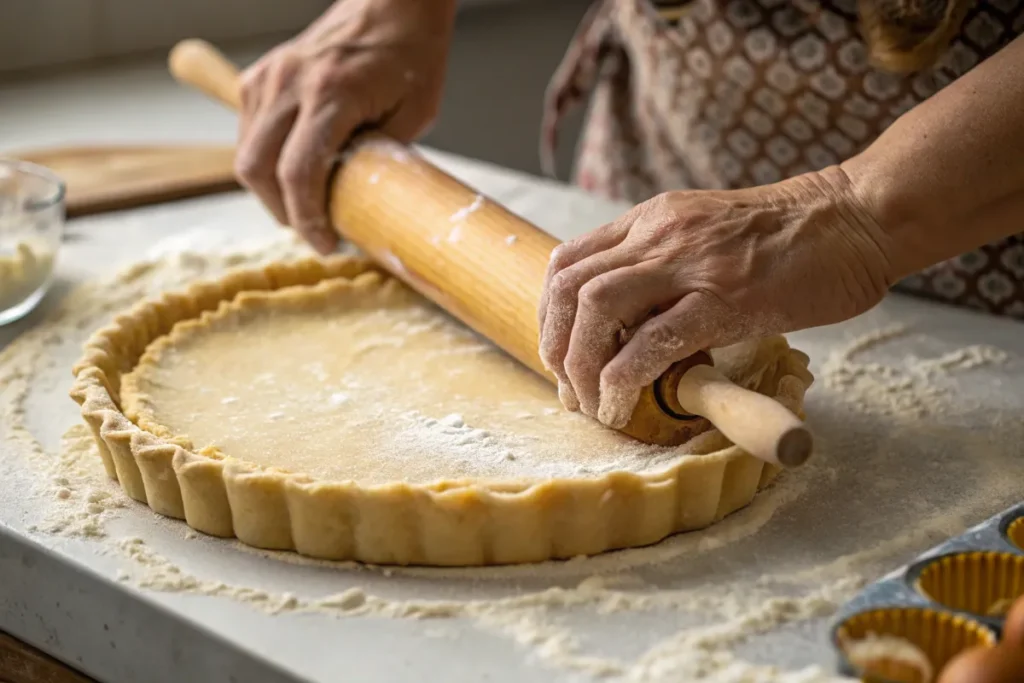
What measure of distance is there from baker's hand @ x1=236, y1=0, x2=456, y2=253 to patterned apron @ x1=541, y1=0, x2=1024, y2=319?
446mm

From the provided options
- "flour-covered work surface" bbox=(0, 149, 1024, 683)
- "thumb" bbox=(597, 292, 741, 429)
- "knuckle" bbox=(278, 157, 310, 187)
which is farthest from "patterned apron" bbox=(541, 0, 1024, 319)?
"thumb" bbox=(597, 292, 741, 429)

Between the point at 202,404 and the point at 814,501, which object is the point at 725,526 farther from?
the point at 202,404

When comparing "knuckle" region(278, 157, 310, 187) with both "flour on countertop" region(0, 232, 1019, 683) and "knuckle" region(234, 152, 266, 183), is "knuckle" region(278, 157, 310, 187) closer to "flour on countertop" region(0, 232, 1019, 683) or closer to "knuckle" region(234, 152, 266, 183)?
"knuckle" region(234, 152, 266, 183)

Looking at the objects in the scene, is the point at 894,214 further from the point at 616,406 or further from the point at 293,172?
the point at 293,172

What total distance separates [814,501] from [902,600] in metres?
0.35

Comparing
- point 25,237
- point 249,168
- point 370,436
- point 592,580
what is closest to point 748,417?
point 592,580

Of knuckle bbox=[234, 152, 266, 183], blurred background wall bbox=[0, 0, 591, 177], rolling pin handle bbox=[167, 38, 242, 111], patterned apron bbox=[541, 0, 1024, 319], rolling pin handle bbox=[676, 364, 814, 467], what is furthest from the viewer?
blurred background wall bbox=[0, 0, 591, 177]

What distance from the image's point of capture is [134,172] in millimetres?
2830

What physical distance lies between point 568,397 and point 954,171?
0.57 meters

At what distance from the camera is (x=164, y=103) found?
3.54 meters

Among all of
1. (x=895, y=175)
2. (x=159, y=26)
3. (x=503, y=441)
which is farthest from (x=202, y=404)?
(x=159, y=26)

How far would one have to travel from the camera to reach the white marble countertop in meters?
1.27

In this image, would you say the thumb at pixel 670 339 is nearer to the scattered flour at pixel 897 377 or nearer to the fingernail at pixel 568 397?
the fingernail at pixel 568 397

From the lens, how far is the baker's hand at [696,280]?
149 cm
